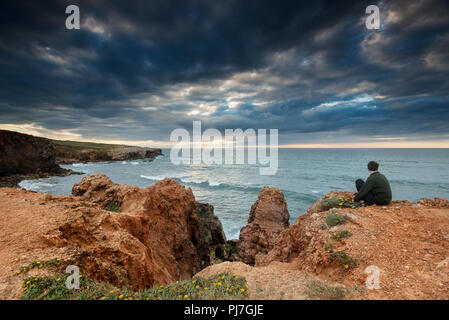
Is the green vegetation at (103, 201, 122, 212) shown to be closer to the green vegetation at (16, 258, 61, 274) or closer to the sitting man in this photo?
the green vegetation at (16, 258, 61, 274)

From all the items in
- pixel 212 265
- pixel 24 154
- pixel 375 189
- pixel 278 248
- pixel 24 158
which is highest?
pixel 24 154

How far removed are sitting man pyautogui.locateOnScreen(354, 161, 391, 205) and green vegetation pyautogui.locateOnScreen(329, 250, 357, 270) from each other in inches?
145

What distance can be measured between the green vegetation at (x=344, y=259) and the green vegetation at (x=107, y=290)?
2935mm

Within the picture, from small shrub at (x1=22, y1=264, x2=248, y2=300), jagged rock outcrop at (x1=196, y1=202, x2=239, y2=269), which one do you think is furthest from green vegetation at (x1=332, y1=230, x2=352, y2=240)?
jagged rock outcrop at (x1=196, y1=202, x2=239, y2=269)

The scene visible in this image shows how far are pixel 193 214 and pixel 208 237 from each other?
2.73m

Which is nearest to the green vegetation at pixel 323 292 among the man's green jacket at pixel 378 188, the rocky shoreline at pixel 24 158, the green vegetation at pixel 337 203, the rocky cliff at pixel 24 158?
the green vegetation at pixel 337 203

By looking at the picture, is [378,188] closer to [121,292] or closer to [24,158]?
[121,292]

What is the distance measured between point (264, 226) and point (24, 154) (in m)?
40.8

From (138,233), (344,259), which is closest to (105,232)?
(138,233)

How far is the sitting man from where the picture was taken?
26.5 feet

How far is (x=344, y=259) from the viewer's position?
5574 millimetres

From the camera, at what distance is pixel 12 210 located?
7.32m
